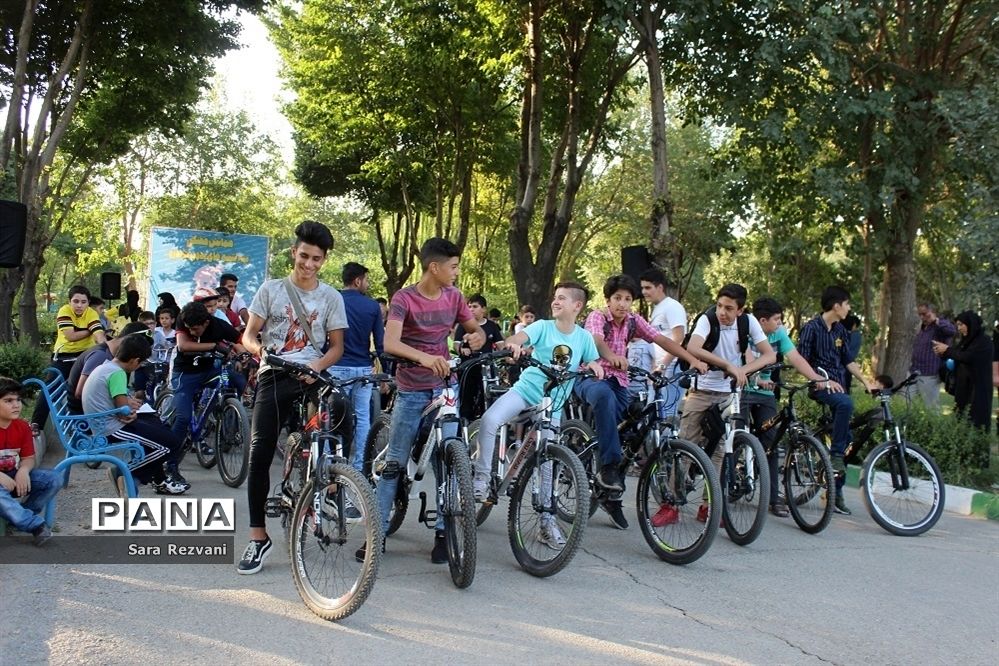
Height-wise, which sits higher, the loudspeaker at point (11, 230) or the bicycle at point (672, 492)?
the loudspeaker at point (11, 230)

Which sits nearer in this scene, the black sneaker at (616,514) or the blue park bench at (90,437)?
the blue park bench at (90,437)

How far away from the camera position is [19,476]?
566 cm

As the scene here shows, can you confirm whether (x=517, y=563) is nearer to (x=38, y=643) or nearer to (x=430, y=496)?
(x=430, y=496)

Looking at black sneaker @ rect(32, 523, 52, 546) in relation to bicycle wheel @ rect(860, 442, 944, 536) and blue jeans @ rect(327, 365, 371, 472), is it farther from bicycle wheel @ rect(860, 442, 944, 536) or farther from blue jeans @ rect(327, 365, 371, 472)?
bicycle wheel @ rect(860, 442, 944, 536)

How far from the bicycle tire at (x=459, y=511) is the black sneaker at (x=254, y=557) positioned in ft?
3.54

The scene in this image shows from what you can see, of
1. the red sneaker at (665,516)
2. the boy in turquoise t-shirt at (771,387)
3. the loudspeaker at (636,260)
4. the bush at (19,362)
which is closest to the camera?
the red sneaker at (665,516)

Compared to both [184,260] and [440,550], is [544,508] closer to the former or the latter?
[440,550]

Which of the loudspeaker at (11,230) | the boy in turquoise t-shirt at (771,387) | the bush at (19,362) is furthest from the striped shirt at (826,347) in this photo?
the bush at (19,362)

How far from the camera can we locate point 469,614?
15.8 feet

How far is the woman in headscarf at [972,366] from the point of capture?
38.2 feet

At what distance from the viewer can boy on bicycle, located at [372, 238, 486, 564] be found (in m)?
5.54

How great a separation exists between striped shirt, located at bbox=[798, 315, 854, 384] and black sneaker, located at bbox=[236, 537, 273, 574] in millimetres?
4976

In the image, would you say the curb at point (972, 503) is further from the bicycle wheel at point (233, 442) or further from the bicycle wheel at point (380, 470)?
the bicycle wheel at point (233, 442)

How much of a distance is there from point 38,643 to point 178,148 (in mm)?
34823
